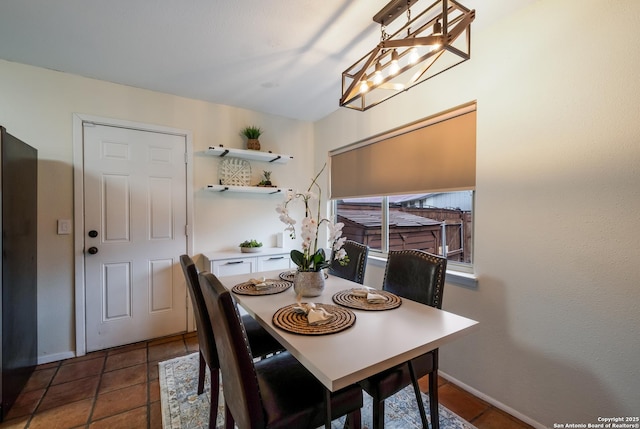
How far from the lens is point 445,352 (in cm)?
203

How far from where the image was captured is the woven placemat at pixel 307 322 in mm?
1115

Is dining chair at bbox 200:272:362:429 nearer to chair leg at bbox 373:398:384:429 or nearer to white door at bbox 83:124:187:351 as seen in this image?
chair leg at bbox 373:398:384:429

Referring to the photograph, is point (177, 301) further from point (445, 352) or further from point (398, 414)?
point (445, 352)

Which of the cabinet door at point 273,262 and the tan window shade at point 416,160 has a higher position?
the tan window shade at point 416,160

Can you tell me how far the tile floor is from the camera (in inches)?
63.4

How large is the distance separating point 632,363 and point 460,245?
3.35ft

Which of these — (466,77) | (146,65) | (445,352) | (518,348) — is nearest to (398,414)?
(445,352)

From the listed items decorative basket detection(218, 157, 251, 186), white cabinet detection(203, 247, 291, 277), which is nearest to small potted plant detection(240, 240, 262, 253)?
white cabinet detection(203, 247, 291, 277)

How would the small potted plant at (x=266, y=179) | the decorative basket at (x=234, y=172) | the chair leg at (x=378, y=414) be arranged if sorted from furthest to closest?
the small potted plant at (x=266, y=179) < the decorative basket at (x=234, y=172) < the chair leg at (x=378, y=414)

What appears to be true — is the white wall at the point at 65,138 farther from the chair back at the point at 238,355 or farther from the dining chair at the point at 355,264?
the chair back at the point at 238,355

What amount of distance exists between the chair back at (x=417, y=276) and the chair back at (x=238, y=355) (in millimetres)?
1063

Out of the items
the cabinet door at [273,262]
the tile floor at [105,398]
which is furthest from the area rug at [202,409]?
the cabinet door at [273,262]

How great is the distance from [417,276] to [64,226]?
113 inches

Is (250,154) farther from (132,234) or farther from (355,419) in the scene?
(355,419)
